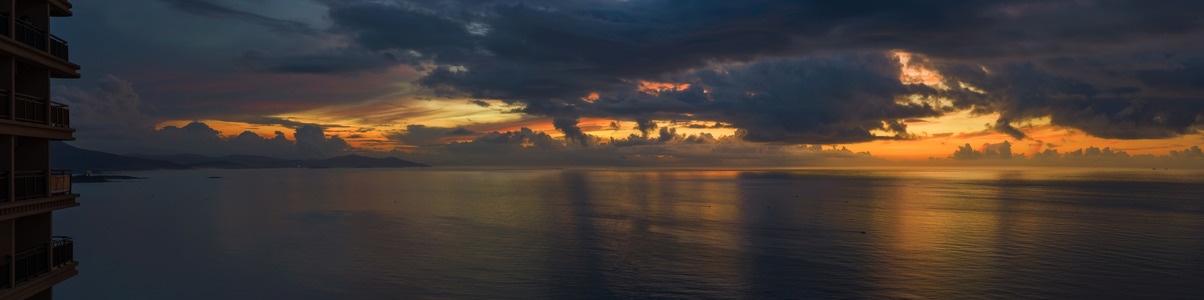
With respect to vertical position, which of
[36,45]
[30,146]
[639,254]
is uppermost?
[36,45]

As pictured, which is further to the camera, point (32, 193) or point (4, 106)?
point (32, 193)

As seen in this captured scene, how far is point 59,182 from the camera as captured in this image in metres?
29.4

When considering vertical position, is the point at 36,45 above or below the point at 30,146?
above

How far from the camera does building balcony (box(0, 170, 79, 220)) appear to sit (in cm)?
2452

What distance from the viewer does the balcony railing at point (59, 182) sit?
95.0 ft

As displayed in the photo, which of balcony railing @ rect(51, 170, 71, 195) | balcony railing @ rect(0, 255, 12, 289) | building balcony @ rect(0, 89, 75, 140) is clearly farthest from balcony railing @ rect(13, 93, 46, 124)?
balcony railing @ rect(0, 255, 12, 289)

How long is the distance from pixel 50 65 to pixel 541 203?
117807mm

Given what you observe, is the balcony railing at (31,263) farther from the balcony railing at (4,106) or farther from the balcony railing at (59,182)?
the balcony railing at (4,106)

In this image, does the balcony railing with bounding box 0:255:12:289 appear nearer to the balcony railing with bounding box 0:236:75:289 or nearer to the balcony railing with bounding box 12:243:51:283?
the balcony railing with bounding box 0:236:75:289

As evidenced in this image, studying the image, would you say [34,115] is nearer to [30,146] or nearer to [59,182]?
[30,146]

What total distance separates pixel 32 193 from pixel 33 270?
114 inches

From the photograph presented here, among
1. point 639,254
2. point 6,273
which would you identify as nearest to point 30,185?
point 6,273

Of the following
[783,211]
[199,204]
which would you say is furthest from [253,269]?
[199,204]

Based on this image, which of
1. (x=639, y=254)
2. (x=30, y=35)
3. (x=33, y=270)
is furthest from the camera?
(x=639, y=254)
